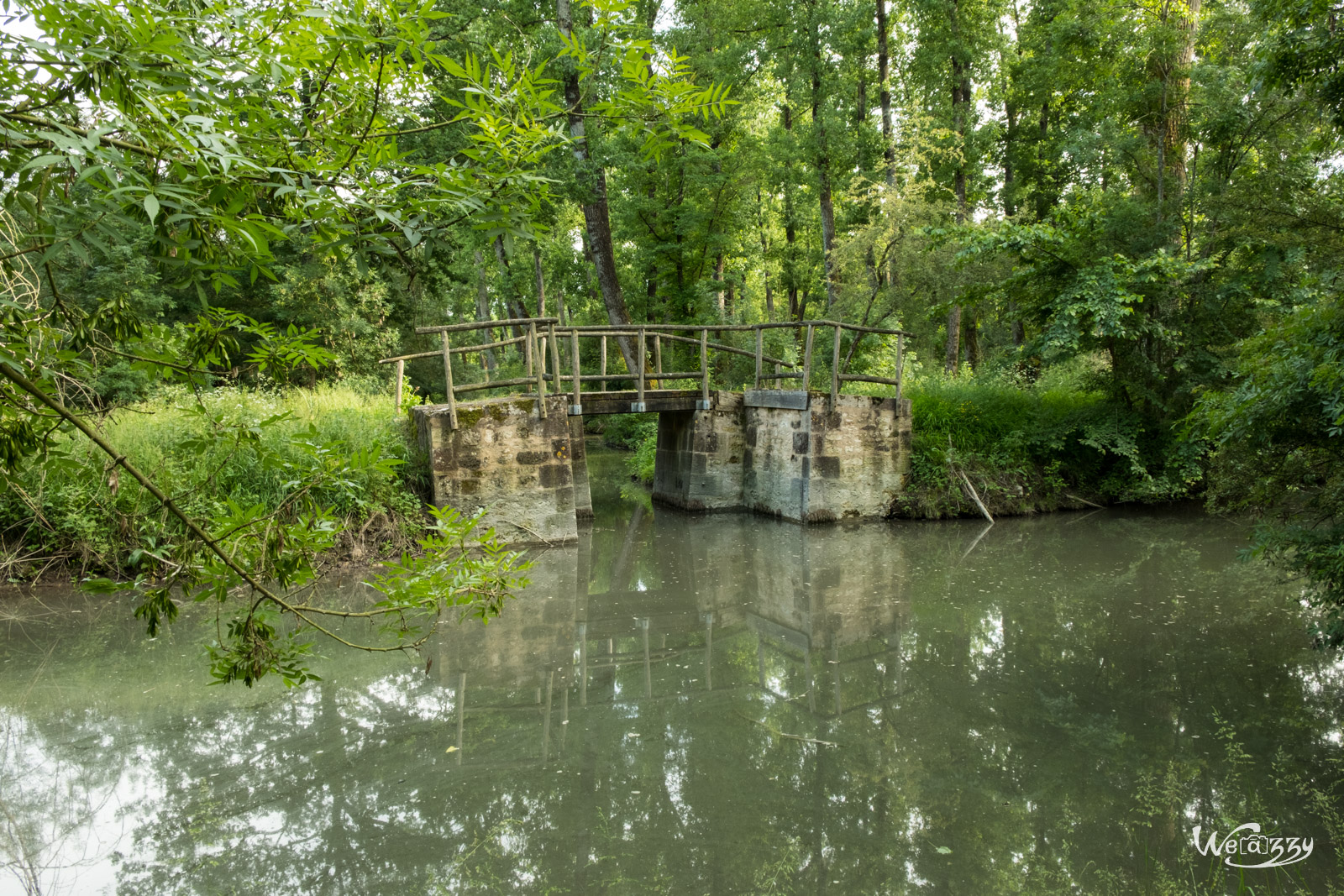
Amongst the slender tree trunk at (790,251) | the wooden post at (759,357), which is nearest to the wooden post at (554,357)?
the wooden post at (759,357)

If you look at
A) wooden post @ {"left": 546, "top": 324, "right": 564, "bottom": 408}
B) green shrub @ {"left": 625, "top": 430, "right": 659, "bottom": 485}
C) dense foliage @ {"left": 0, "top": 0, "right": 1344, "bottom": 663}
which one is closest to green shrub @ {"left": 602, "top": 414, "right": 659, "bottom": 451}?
green shrub @ {"left": 625, "top": 430, "right": 659, "bottom": 485}

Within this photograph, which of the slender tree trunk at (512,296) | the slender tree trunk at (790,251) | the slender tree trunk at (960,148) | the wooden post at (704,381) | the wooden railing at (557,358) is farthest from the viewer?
the slender tree trunk at (512,296)

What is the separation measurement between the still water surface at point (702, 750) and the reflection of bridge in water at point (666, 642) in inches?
1.5

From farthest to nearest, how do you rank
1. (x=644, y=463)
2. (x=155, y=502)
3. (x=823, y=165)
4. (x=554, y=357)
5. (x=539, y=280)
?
(x=539, y=280), (x=823, y=165), (x=644, y=463), (x=554, y=357), (x=155, y=502)

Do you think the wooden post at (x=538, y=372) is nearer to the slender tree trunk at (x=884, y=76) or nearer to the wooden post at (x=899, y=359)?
the wooden post at (x=899, y=359)

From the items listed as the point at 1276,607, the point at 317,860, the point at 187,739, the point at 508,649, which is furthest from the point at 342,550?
the point at 1276,607

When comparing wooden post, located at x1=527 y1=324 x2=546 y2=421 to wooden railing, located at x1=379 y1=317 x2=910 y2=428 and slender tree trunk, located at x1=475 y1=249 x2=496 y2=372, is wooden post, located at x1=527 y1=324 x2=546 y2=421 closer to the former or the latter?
wooden railing, located at x1=379 y1=317 x2=910 y2=428

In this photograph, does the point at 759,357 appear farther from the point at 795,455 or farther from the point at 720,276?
the point at 720,276

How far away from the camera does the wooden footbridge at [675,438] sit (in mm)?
10133

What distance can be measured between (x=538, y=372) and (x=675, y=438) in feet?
14.5

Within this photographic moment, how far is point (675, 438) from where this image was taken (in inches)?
562

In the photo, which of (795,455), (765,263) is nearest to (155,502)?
(795,455)

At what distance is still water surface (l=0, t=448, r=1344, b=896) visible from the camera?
12.1 feet

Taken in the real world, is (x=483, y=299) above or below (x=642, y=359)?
above
